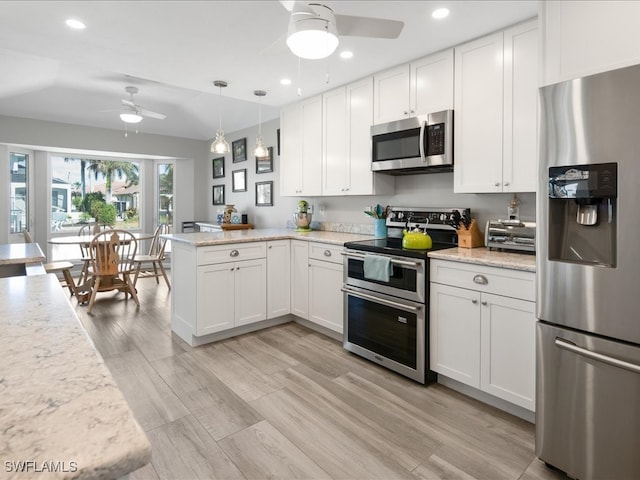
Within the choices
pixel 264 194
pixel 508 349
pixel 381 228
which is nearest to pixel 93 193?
pixel 264 194

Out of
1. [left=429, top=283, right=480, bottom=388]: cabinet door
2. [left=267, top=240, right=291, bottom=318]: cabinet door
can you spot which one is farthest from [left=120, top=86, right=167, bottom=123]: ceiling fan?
[left=429, top=283, right=480, bottom=388]: cabinet door

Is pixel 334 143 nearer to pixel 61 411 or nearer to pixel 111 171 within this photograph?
pixel 61 411

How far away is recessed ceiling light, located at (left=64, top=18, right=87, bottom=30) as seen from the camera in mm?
2424

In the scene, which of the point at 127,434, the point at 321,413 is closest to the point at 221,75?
the point at 321,413

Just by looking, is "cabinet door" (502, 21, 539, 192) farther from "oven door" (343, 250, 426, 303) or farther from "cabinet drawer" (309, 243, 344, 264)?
"cabinet drawer" (309, 243, 344, 264)

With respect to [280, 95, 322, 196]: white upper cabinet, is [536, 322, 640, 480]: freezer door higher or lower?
lower

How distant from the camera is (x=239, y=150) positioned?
245 inches

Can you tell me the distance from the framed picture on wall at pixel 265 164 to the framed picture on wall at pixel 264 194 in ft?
0.63

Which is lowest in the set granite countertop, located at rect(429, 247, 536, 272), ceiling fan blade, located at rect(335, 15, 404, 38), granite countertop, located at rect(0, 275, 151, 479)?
granite countertop, located at rect(0, 275, 151, 479)

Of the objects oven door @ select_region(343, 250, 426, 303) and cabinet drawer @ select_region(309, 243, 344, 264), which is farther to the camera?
cabinet drawer @ select_region(309, 243, 344, 264)

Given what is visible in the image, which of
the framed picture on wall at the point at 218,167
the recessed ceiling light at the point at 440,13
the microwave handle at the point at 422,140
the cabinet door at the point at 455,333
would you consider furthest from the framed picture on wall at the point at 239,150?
the cabinet door at the point at 455,333

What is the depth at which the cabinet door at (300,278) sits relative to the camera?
3.73 meters

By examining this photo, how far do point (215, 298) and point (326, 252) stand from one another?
108cm

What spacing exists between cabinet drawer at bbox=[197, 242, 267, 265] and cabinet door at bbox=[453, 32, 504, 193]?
187 centimetres
